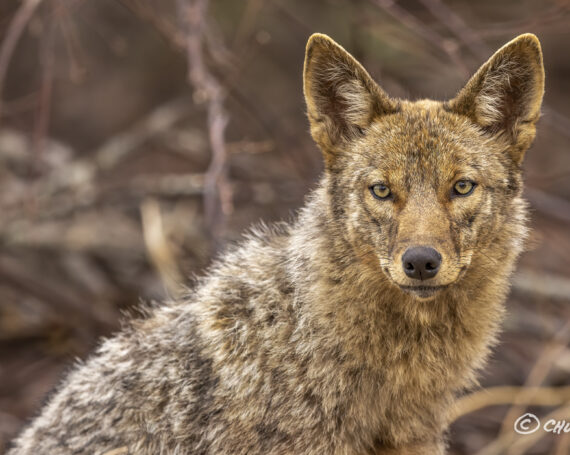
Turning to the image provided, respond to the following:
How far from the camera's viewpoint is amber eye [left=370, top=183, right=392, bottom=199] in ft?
11.5

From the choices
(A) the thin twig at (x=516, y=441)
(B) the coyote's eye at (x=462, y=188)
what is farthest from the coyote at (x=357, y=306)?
(A) the thin twig at (x=516, y=441)

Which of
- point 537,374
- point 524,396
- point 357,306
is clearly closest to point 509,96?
point 357,306

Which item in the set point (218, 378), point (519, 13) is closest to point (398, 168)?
point (218, 378)

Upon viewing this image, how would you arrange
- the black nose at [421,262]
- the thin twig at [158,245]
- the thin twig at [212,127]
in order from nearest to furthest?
1. the black nose at [421,262]
2. the thin twig at [212,127]
3. the thin twig at [158,245]

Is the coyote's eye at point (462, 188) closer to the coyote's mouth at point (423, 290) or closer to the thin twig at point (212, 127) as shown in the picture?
the coyote's mouth at point (423, 290)

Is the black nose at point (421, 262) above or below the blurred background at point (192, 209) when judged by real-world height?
below

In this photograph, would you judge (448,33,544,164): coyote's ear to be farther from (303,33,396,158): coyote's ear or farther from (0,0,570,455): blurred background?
(0,0,570,455): blurred background

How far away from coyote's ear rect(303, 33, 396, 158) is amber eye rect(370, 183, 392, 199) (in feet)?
1.20

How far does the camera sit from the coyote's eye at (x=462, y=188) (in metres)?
3.46

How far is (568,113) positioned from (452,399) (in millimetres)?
8692

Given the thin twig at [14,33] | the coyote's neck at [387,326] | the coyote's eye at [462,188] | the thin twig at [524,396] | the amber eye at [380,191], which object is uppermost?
the thin twig at [14,33]

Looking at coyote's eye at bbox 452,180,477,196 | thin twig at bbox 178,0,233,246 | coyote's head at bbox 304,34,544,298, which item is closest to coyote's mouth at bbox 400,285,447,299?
coyote's head at bbox 304,34,544,298

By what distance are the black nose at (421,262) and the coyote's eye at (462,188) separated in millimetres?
385

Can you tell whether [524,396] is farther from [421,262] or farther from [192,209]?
[192,209]
